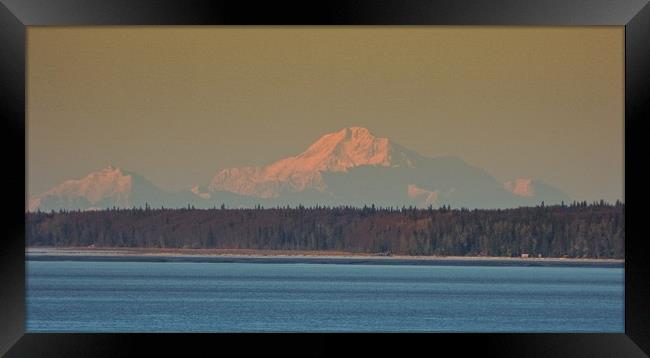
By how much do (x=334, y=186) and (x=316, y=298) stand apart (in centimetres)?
1361

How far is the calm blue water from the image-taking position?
37531mm

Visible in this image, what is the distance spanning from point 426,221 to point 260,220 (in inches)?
336

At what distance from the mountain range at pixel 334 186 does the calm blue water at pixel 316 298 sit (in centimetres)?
371

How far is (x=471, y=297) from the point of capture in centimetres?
4662

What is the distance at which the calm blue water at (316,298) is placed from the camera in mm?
37531

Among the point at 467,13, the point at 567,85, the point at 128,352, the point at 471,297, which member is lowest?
the point at 471,297

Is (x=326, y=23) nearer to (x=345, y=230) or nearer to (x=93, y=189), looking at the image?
(x=93, y=189)

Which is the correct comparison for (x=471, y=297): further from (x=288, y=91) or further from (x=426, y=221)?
(x=288, y=91)

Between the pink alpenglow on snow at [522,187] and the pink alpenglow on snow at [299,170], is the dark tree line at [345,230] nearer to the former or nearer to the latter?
the pink alpenglow on snow at [522,187]

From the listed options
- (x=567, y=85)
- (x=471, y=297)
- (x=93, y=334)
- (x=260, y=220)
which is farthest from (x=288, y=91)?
(x=93, y=334)

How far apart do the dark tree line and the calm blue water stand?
5.08ft

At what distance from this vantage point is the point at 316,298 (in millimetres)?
44062

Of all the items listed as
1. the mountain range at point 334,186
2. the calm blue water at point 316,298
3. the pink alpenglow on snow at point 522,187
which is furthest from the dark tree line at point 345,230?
the calm blue water at point 316,298

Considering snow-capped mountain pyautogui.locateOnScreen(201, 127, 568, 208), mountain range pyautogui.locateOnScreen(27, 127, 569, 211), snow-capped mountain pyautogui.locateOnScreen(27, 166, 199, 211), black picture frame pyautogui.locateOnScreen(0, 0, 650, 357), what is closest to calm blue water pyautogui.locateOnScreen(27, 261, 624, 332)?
snow-capped mountain pyautogui.locateOnScreen(27, 166, 199, 211)
